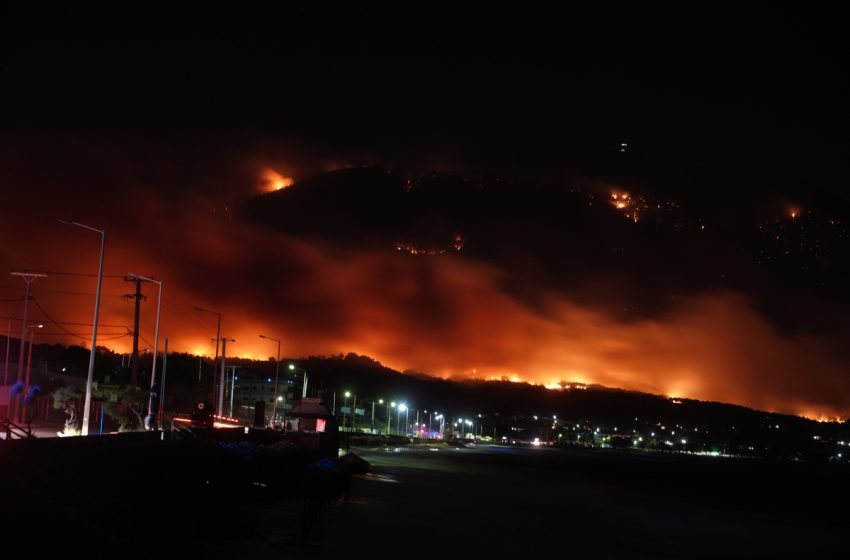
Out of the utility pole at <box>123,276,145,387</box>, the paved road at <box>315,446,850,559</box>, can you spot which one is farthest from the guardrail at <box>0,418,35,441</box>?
the utility pole at <box>123,276,145,387</box>

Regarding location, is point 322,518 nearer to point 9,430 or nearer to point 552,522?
point 9,430

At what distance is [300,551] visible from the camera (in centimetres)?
2606

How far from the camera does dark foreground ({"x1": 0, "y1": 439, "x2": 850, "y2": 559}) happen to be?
72.0 ft

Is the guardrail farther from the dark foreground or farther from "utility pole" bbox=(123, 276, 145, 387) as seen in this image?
"utility pole" bbox=(123, 276, 145, 387)

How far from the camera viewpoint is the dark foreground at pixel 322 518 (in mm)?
21938

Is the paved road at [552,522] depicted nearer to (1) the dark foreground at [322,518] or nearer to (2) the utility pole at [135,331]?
(1) the dark foreground at [322,518]

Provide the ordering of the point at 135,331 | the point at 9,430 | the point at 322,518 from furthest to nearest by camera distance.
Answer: the point at 135,331 < the point at 322,518 < the point at 9,430

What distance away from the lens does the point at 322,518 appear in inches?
1350

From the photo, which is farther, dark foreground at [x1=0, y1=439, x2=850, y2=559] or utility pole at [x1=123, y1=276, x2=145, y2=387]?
utility pole at [x1=123, y1=276, x2=145, y2=387]

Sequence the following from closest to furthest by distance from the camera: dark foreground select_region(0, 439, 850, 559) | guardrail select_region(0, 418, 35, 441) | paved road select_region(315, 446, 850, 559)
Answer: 1. dark foreground select_region(0, 439, 850, 559)
2. guardrail select_region(0, 418, 35, 441)
3. paved road select_region(315, 446, 850, 559)

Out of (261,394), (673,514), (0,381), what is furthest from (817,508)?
(261,394)

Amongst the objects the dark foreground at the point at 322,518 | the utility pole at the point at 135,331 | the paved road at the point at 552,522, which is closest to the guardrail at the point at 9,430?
the dark foreground at the point at 322,518

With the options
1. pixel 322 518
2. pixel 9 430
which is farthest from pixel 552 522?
pixel 9 430

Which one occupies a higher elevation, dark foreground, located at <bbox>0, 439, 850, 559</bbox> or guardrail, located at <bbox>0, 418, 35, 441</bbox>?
guardrail, located at <bbox>0, 418, 35, 441</bbox>
